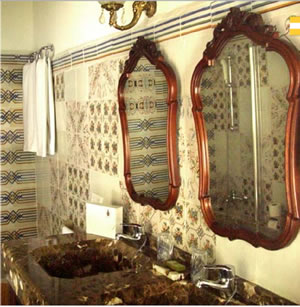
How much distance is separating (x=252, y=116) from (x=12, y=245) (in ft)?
3.19

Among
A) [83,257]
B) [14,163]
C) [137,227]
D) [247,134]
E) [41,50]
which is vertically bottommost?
[83,257]

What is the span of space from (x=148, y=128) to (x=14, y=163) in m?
1.58

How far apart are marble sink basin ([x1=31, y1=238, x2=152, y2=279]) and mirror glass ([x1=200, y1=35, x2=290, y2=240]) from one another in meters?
0.45

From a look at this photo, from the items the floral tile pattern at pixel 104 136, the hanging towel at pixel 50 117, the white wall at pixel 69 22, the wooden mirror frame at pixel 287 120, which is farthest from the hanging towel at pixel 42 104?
the wooden mirror frame at pixel 287 120

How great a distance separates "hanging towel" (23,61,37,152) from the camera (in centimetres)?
263

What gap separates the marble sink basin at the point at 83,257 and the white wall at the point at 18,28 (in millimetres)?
1681

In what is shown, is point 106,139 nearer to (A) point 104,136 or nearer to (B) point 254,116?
(A) point 104,136

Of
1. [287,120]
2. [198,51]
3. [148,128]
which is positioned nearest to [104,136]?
[148,128]

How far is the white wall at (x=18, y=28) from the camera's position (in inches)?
109

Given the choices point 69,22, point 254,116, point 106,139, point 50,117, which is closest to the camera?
point 254,116

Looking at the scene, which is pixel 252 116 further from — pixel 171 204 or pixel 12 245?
pixel 12 245

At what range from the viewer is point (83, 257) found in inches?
63.0

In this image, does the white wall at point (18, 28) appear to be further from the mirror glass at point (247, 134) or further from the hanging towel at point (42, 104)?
the mirror glass at point (247, 134)

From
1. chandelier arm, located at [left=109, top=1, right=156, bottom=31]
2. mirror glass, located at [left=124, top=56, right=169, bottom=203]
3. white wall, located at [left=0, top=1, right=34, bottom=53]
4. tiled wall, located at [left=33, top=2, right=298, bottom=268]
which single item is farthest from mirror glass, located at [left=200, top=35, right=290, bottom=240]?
white wall, located at [left=0, top=1, right=34, bottom=53]
